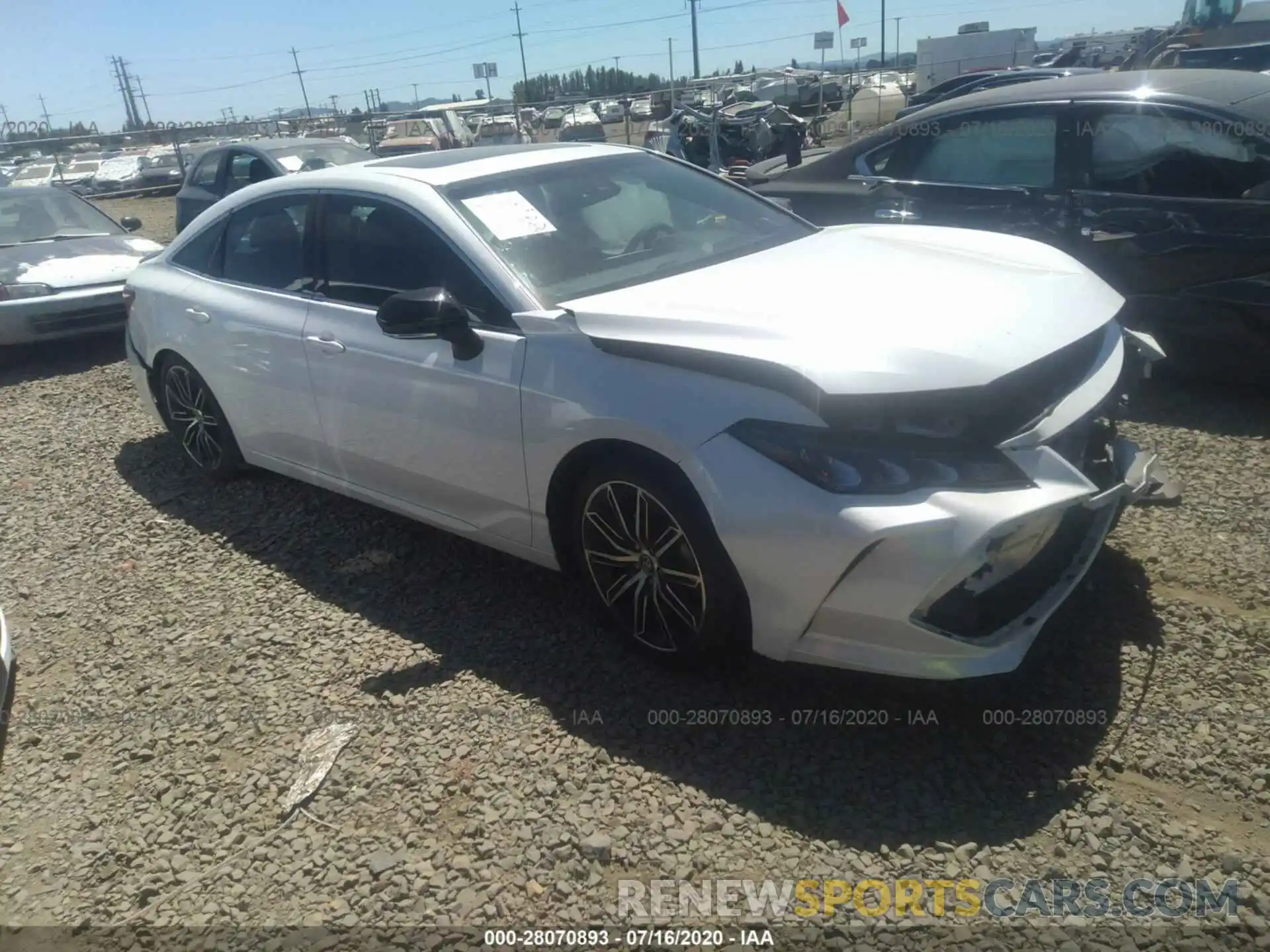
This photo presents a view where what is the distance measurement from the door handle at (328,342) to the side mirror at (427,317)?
24.9 inches

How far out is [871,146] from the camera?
5816mm

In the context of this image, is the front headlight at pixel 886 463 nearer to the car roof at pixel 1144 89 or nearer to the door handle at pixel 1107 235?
the door handle at pixel 1107 235

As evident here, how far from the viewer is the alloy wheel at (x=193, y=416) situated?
4.91 m

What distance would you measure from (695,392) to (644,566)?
2.01 feet

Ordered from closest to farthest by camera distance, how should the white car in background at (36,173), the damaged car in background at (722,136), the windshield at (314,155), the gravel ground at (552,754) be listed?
1. the gravel ground at (552,754)
2. the windshield at (314,155)
3. the damaged car in background at (722,136)
4. the white car in background at (36,173)

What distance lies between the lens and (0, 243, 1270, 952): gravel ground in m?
2.46

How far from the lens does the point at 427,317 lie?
10.6 feet

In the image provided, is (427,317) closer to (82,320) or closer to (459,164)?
(459,164)

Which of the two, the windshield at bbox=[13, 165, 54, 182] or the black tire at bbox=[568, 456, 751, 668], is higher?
the windshield at bbox=[13, 165, 54, 182]

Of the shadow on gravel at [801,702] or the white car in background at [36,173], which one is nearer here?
the shadow on gravel at [801,702]

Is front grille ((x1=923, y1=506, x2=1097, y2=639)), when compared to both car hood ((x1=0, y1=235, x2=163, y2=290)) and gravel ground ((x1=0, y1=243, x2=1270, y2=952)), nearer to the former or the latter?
gravel ground ((x1=0, y1=243, x2=1270, y2=952))

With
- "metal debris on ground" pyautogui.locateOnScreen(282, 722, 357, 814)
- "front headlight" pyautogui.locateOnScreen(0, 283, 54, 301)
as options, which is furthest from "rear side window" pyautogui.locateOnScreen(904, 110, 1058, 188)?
"front headlight" pyautogui.locateOnScreen(0, 283, 54, 301)

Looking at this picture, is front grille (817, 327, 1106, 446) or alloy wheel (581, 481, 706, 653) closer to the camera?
front grille (817, 327, 1106, 446)

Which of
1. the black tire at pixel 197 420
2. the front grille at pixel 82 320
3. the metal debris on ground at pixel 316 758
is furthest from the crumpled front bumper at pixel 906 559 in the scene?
the front grille at pixel 82 320
